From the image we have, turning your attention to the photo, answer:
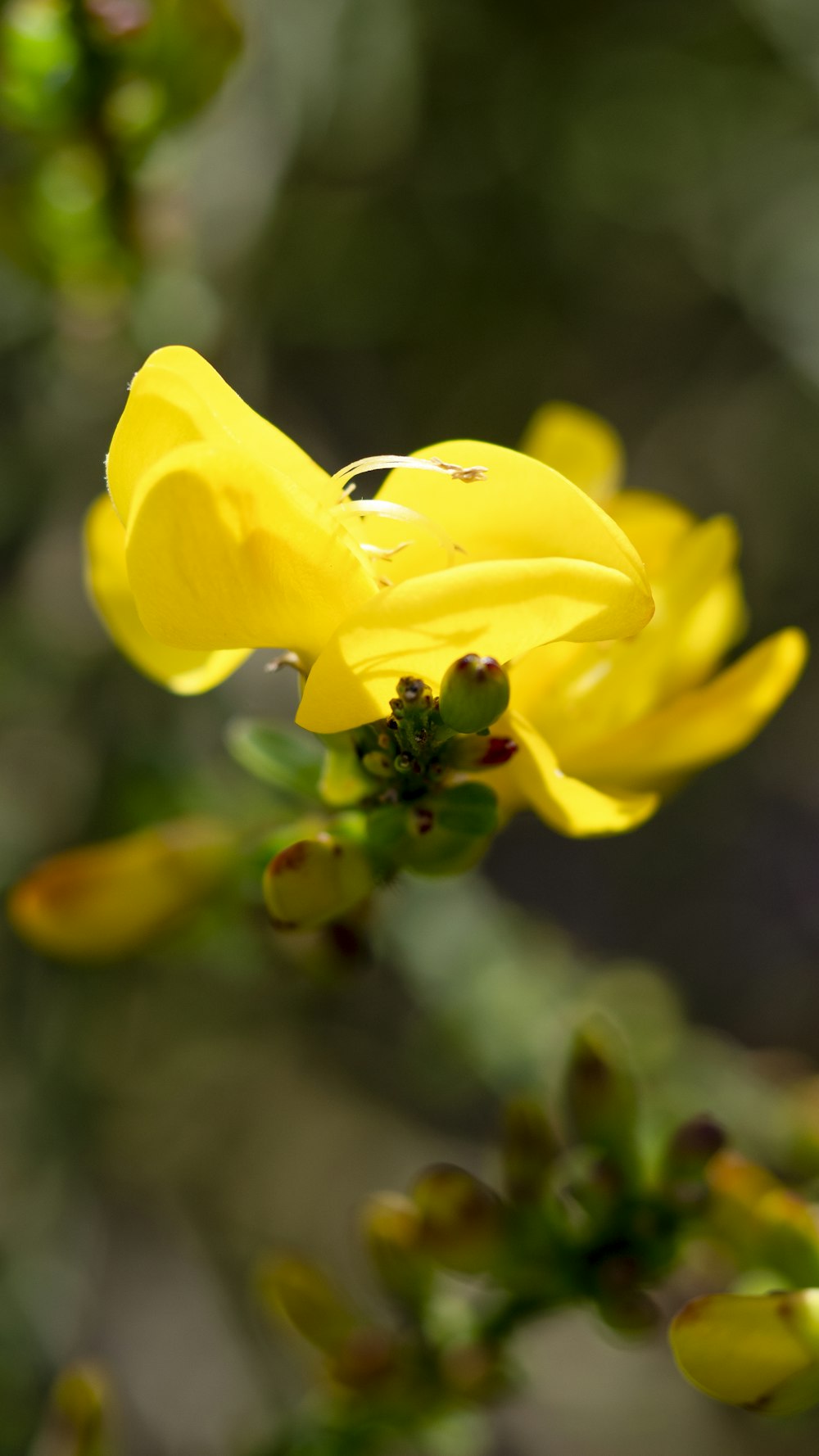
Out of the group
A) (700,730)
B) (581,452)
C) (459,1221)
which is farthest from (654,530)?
(459,1221)

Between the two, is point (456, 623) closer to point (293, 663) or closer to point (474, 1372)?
point (293, 663)

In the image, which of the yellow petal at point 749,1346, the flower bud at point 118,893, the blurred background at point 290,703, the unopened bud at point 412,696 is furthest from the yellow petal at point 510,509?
the blurred background at point 290,703

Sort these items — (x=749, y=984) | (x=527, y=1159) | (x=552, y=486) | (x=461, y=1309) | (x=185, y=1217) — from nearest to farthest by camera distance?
(x=552, y=486) < (x=527, y=1159) < (x=461, y=1309) < (x=185, y=1217) < (x=749, y=984)

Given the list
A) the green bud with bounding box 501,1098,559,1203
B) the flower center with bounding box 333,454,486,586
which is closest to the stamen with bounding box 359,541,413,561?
the flower center with bounding box 333,454,486,586

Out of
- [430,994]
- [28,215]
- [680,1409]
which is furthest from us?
[680,1409]

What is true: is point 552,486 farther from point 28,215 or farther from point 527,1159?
point 28,215

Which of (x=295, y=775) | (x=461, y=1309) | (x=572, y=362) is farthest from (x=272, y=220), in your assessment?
(x=461, y=1309)

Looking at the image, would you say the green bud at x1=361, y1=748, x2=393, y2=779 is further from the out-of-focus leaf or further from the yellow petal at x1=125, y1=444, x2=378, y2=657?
the out-of-focus leaf

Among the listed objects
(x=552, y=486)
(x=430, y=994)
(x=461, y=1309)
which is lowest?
(x=430, y=994)
